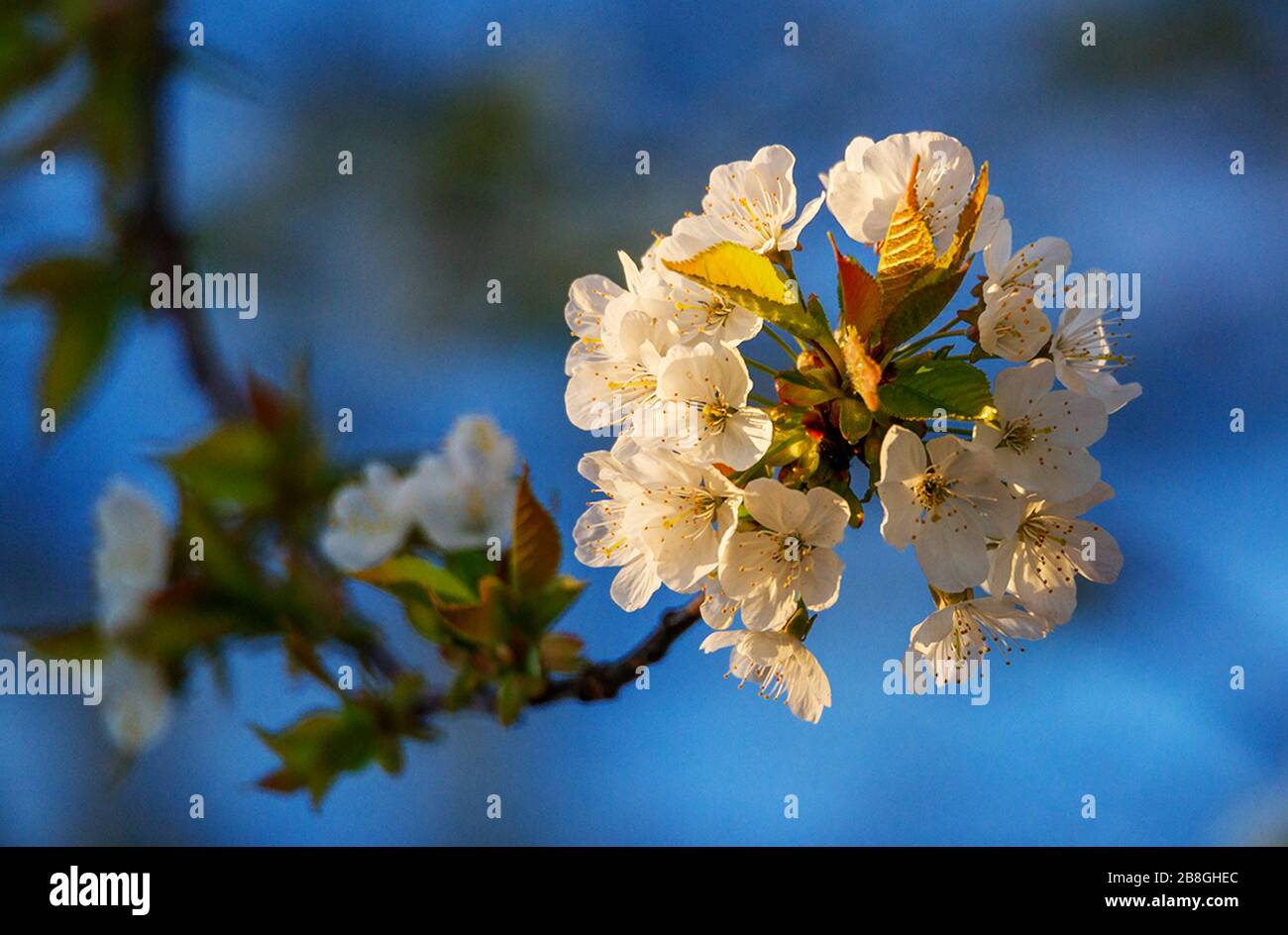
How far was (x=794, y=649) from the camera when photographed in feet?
2.57

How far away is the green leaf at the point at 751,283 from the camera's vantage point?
701 mm

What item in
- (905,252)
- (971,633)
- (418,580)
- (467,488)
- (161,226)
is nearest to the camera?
(905,252)

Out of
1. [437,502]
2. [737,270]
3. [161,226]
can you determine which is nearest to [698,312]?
[737,270]

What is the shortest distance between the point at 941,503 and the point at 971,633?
0.50 ft

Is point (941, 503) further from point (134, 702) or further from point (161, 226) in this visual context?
point (161, 226)

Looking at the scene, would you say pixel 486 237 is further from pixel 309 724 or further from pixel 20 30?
pixel 309 724

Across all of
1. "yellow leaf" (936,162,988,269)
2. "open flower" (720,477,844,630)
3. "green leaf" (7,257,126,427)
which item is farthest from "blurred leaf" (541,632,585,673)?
"green leaf" (7,257,126,427)

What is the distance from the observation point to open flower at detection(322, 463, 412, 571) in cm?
100

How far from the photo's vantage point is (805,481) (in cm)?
74

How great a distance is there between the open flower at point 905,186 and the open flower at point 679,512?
0.21 metres

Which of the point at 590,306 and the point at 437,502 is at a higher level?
the point at 590,306

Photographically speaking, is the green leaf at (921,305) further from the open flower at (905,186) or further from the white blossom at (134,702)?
the white blossom at (134,702)

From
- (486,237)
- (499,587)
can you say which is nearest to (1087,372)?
(499,587)

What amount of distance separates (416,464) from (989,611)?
0.57m
